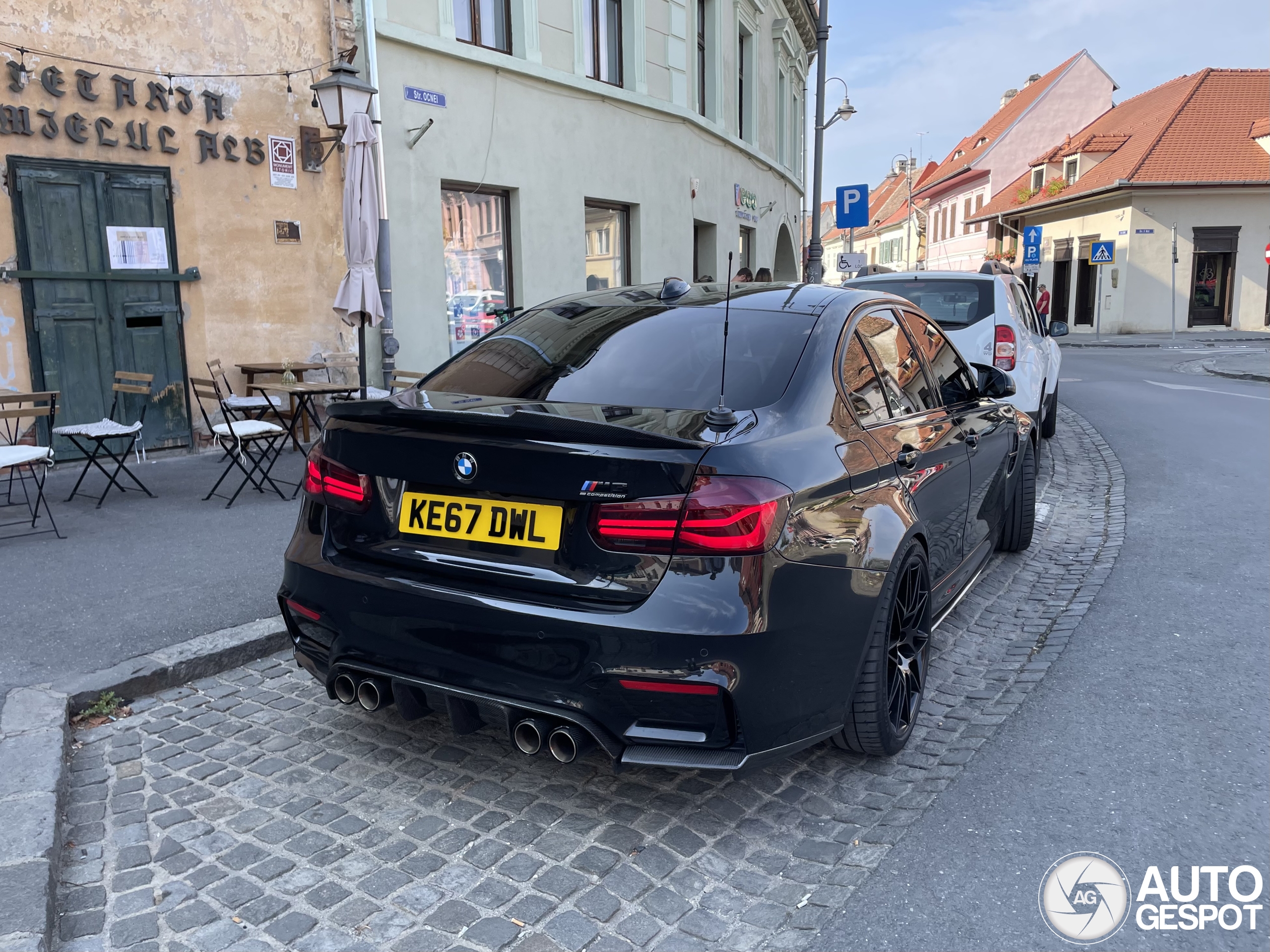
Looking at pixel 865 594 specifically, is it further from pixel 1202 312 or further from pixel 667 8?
pixel 1202 312

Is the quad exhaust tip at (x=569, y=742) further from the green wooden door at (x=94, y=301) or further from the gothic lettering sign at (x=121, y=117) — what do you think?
the gothic lettering sign at (x=121, y=117)

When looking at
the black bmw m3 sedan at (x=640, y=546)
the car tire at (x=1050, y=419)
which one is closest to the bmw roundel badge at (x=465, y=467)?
the black bmw m3 sedan at (x=640, y=546)

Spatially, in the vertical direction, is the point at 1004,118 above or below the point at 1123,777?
above

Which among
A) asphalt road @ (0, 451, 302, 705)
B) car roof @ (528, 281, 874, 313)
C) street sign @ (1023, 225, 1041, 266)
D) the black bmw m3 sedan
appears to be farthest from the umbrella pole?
street sign @ (1023, 225, 1041, 266)

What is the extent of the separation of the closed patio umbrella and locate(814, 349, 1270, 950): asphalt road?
6209 mm

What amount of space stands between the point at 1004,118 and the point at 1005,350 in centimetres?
5120

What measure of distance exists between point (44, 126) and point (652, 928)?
9.04 m

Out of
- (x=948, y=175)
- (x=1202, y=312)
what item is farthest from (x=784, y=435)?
(x=948, y=175)

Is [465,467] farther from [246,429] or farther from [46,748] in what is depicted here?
[246,429]

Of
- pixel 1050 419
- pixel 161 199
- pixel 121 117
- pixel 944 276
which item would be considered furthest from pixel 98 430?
pixel 1050 419

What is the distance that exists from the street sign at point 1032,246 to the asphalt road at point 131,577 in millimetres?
32562

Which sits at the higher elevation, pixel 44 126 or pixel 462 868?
pixel 44 126

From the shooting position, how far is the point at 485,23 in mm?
13086

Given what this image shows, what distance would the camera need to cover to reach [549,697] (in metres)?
2.79
